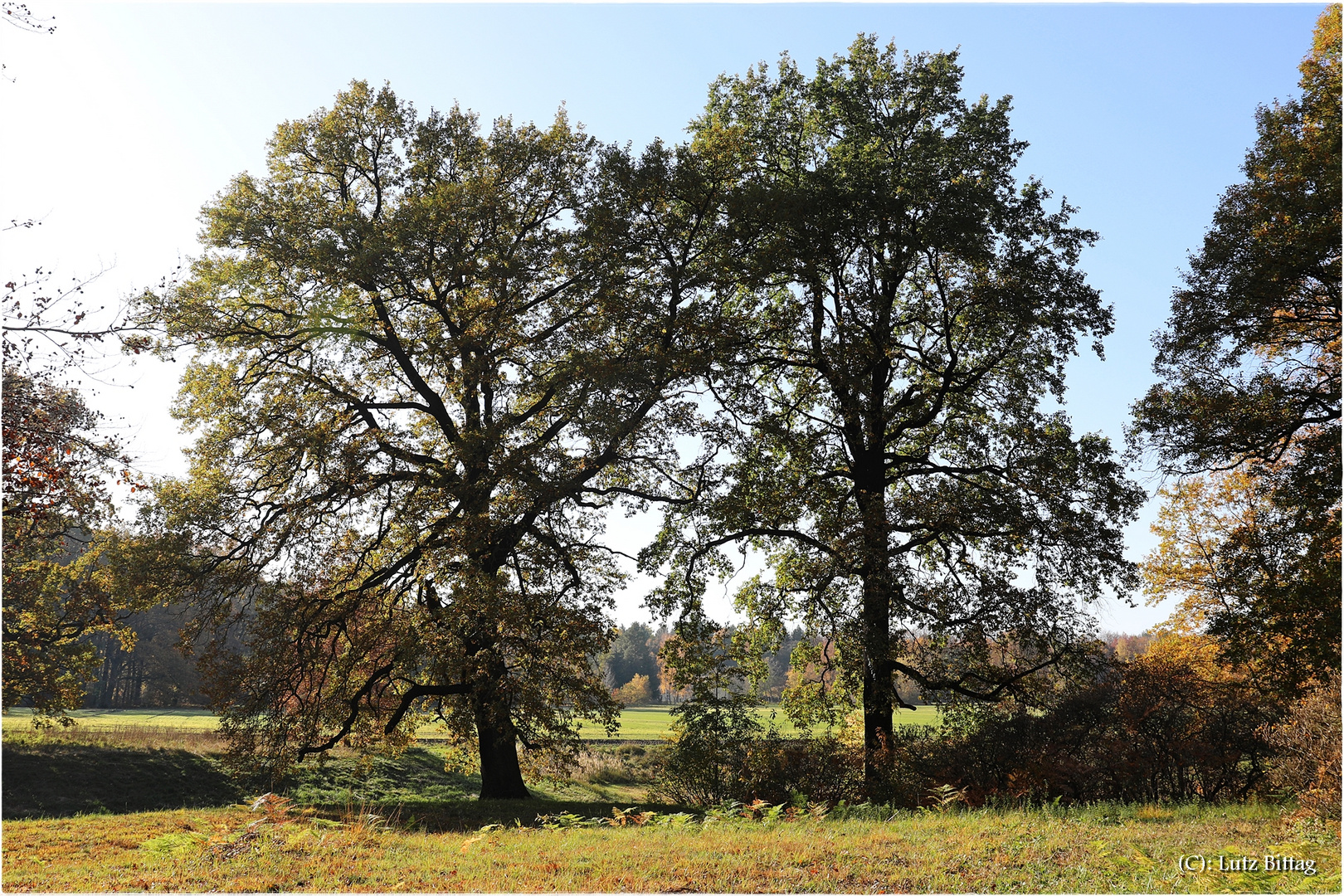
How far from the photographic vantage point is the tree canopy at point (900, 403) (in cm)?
1792

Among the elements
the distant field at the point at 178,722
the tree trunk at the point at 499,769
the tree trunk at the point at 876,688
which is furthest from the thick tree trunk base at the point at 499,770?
the tree trunk at the point at 876,688

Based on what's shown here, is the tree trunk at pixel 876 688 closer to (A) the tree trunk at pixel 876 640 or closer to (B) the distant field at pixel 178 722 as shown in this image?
(A) the tree trunk at pixel 876 640

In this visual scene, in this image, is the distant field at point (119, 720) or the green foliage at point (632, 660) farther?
the green foliage at point (632, 660)

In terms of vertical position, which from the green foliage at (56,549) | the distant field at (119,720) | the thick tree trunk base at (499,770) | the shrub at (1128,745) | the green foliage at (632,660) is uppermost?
the green foliage at (56,549)

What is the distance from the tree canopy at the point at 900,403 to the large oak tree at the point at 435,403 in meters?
2.13

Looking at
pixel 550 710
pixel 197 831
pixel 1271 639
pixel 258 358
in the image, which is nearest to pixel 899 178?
pixel 1271 639

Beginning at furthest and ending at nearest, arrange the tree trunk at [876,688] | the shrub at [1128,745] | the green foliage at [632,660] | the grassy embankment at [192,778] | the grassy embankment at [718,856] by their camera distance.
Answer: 1. the green foliage at [632,660]
2. the grassy embankment at [192,778]
3. the tree trunk at [876,688]
4. the shrub at [1128,745]
5. the grassy embankment at [718,856]

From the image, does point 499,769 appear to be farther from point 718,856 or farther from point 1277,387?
point 1277,387

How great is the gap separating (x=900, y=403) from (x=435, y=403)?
37.4 feet

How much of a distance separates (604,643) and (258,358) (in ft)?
35.0

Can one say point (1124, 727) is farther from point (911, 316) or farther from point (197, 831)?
point (197, 831)

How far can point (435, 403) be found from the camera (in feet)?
67.1

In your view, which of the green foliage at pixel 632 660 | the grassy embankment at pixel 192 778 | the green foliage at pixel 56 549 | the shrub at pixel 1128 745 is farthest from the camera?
the green foliage at pixel 632 660

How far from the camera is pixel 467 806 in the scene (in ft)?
53.6
